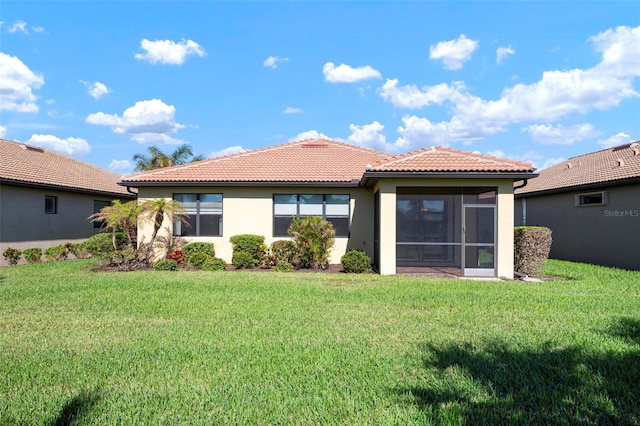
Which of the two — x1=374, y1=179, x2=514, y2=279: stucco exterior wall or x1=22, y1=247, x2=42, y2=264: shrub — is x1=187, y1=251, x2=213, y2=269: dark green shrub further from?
x1=22, y1=247, x2=42, y2=264: shrub

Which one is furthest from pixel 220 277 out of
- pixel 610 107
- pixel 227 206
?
pixel 610 107

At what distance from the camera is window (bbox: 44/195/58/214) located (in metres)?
16.3

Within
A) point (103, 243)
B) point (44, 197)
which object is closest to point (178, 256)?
point (103, 243)

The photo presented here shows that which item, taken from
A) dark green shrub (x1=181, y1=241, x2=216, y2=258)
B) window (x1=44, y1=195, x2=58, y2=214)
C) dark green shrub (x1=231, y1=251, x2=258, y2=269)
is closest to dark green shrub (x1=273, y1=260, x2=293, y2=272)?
dark green shrub (x1=231, y1=251, x2=258, y2=269)

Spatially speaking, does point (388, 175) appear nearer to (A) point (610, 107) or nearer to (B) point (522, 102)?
(A) point (610, 107)

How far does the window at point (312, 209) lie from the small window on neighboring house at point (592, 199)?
32.0 ft

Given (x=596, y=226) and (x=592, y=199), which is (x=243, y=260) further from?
(x=592, y=199)

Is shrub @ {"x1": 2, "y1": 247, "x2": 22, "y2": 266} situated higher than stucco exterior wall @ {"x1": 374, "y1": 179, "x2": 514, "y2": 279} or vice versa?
stucco exterior wall @ {"x1": 374, "y1": 179, "x2": 514, "y2": 279}

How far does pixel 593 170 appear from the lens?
662 inches

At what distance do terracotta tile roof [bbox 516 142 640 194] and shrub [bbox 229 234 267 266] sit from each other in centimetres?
1278

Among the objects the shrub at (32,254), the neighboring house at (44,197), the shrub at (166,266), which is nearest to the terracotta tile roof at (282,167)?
the shrub at (166,266)

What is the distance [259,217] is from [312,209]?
2.00 meters

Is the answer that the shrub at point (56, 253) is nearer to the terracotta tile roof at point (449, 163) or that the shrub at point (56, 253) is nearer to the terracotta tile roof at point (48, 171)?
the terracotta tile roof at point (48, 171)

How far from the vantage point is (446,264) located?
1479 cm
